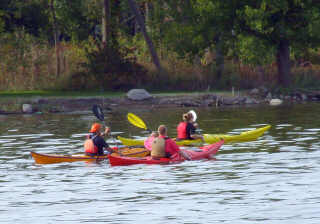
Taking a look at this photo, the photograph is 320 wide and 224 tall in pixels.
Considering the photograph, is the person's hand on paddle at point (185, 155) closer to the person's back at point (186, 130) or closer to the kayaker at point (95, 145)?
the kayaker at point (95, 145)

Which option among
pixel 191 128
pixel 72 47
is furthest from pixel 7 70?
pixel 191 128

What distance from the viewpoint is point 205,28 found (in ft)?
151

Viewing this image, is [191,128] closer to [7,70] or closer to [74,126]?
[74,126]

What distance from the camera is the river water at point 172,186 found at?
12.8 meters

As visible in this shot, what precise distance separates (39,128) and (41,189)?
15.0 meters

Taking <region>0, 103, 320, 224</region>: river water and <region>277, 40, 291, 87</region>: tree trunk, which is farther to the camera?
<region>277, 40, 291, 87</region>: tree trunk

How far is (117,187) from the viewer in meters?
15.9

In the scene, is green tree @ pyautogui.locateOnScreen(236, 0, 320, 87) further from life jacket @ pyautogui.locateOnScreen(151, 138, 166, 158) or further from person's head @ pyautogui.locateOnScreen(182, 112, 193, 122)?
life jacket @ pyautogui.locateOnScreen(151, 138, 166, 158)

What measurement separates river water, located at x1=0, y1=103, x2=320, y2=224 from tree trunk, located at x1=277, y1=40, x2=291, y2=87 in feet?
63.6

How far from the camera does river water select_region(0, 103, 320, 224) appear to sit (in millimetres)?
12828

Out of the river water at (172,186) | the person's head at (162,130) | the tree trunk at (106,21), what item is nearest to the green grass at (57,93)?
the tree trunk at (106,21)

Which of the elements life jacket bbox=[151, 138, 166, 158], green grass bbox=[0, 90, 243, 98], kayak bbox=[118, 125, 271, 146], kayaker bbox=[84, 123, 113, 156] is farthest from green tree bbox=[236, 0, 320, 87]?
kayaker bbox=[84, 123, 113, 156]

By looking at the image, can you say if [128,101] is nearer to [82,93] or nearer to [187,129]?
[82,93]

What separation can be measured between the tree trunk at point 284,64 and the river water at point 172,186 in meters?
19.4
